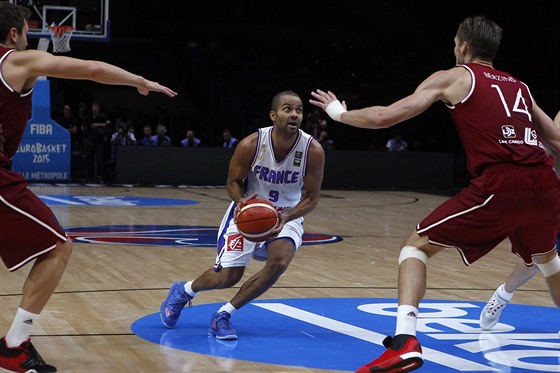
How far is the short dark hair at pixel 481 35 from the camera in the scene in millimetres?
4977

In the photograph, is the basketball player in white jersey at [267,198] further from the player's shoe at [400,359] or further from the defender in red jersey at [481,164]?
the player's shoe at [400,359]

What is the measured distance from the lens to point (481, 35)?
4992 millimetres

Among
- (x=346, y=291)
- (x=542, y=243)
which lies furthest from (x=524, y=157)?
(x=346, y=291)

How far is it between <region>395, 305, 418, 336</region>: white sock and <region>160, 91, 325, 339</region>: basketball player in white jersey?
4.46 ft

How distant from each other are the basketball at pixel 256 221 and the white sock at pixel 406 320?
4.21 feet

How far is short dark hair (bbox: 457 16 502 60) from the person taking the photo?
4.98 metres

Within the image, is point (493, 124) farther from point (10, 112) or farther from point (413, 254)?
point (10, 112)

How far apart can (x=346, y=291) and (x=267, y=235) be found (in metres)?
2.20

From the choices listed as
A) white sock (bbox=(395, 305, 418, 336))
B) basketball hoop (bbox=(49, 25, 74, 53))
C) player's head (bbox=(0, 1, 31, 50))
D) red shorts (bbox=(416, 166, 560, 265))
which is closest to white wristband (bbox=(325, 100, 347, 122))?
red shorts (bbox=(416, 166, 560, 265))

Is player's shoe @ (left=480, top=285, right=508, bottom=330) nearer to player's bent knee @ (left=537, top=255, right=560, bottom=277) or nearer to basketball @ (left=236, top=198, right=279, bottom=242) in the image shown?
player's bent knee @ (left=537, top=255, right=560, bottom=277)

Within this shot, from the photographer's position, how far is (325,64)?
28047mm

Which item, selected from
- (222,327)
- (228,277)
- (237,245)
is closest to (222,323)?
(222,327)

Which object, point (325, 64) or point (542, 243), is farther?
point (325, 64)

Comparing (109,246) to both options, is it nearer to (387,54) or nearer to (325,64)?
(325,64)
